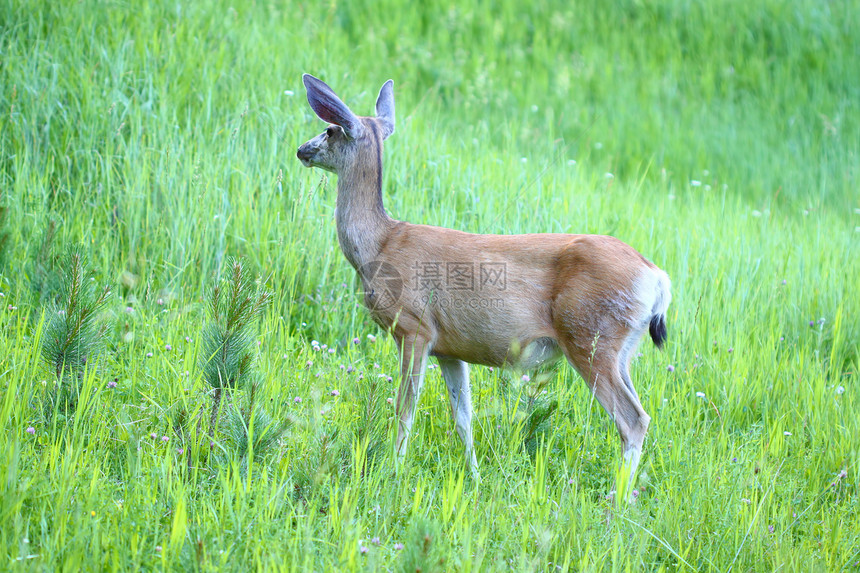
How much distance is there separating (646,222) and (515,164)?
1.33 m

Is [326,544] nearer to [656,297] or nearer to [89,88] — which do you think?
[656,297]

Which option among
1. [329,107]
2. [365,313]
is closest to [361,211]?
[329,107]

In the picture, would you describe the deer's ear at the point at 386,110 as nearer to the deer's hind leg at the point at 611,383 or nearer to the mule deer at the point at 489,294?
the mule deer at the point at 489,294

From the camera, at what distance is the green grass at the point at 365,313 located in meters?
2.81

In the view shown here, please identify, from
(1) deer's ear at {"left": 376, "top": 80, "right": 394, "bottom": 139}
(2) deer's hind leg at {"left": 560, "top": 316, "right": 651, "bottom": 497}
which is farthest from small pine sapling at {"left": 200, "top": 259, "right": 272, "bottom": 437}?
(2) deer's hind leg at {"left": 560, "top": 316, "right": 651, "bottom": 497}

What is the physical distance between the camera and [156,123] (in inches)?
235

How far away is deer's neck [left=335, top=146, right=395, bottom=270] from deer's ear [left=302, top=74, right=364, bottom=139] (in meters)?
0.19

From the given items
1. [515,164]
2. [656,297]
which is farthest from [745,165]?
[656,297]

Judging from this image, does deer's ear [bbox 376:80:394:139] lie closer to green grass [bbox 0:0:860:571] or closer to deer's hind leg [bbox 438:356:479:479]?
green grass [bbox 0:0:860:571]

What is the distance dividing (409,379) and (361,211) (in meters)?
0.94

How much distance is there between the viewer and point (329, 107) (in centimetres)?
371

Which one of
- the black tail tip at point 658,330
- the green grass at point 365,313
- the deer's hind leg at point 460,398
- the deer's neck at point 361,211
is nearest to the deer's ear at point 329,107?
the deer's neck at point 361,211

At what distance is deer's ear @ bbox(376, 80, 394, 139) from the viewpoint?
4.10 m

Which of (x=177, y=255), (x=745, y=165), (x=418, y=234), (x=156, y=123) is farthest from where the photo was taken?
(x=745, y=165)
